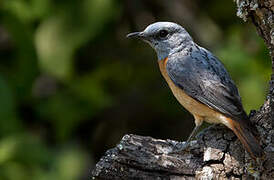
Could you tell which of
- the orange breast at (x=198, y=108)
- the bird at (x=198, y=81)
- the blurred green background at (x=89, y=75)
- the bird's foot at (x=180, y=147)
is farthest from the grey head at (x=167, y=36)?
the bird's foot at (x=180, y=147)

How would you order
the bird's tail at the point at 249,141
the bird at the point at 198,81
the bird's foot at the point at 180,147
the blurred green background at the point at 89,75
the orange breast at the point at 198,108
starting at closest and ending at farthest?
the bird's tail at the point at 249,141 < the bird's foot at the point at 180,147 < the bird at the point at 198,81 < the orange breast at the point at 198,108 < the blurred green background at the point at 89,75

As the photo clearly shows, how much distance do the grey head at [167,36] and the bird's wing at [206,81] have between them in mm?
160

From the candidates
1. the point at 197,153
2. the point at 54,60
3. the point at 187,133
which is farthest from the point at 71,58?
the point at 197,153

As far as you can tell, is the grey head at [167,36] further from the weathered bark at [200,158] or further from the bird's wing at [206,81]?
the weathered bark at [200,158]

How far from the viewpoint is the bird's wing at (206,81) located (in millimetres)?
4691

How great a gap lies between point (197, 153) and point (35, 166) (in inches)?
104

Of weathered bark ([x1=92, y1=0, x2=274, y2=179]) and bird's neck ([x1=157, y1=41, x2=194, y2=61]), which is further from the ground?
bird's neck ([x1=157, y1=41, x2=194, y2=61])

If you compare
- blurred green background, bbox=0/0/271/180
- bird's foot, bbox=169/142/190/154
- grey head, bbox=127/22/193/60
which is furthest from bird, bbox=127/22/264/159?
blurred green background, bbox=0/0/271/180

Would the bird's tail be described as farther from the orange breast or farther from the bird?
the orange breast

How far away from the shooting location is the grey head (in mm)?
5406

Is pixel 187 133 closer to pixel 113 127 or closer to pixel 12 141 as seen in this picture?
pixel 113 127

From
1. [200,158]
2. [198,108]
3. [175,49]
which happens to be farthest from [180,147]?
[175,49]

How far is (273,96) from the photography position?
416 centimetres

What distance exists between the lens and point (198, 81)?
4957 millimetres
